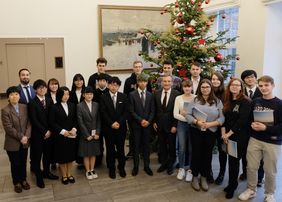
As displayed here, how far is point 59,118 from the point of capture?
3426mm

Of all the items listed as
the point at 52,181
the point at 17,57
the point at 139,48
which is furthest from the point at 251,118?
the point at 17,57

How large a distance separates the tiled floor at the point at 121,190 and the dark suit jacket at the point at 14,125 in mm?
628

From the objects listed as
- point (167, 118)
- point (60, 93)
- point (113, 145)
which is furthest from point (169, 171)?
point (60, 93)

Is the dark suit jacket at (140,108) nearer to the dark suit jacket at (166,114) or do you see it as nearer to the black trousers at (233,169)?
the dark suit jacket at (166,114)

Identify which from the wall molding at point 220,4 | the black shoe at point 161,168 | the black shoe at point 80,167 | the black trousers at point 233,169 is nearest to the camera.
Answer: the black trousers at point 233,169

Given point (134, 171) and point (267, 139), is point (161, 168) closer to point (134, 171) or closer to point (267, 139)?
point (134, 171)

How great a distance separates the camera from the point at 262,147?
2.94 metres

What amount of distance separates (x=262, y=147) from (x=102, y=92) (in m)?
2.19

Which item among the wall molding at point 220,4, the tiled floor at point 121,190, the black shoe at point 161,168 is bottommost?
the tiled floor at point 121,190

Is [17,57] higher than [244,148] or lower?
higher

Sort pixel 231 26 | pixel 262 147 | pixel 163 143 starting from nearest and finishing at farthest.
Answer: pixel 262 147 → pixel 163 143 → pixel 231 26

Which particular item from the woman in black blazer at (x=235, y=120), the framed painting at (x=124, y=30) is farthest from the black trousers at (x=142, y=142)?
the framed painting at (x=124, y=30)

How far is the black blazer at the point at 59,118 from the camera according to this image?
3406 millimetres

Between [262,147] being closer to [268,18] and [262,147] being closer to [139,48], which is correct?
[268,18]
